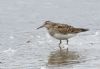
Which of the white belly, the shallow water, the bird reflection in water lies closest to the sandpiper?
the white belly

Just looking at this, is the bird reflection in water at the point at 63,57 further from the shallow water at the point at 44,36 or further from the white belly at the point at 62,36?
the white belly at the point at 62,36

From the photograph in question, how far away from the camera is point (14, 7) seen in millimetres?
14227

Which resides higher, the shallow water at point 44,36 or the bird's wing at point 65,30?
Result: the bird's wing at point 65,30

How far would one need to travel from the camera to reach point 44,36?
36.6ft

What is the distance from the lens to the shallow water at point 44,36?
27.7 ft

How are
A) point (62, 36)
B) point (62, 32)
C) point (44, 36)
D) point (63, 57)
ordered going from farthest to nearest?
point (44, 36) → point (62, 32) → point (62, 36) → point (63, 57)

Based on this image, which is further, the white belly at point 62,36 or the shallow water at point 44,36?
the white belly at point 62,36

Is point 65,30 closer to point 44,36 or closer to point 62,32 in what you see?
point 62,32

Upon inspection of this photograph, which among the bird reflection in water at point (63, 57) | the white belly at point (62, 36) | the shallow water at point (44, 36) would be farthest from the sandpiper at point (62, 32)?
the bird reflection in water at point (63, 57)

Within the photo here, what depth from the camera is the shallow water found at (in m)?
8.45

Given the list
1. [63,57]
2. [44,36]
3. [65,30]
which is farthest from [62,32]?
[63,57]

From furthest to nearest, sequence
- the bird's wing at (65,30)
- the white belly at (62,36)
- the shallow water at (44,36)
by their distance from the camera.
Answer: the bird's wing at (65,30), the white belly at (62,36), the shallow water at (44,36)

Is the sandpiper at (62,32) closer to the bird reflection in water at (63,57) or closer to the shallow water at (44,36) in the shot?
the shallow water at (44,36)

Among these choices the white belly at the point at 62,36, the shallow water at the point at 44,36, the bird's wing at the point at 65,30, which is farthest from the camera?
the bird's wing at the point at 65,30
